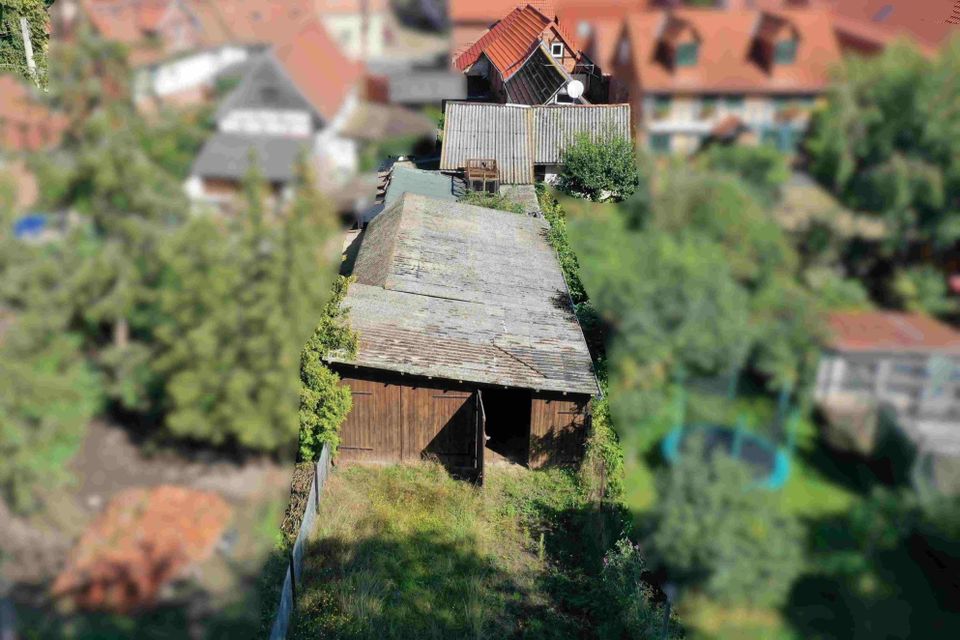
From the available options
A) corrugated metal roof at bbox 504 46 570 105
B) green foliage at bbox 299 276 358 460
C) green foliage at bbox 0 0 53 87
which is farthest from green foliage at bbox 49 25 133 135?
green foliage at bbox 0 0 53 87

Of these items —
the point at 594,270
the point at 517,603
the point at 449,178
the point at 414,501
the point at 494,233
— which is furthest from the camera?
the point at 449,178

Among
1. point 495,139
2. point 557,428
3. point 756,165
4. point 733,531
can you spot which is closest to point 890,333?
point 756,165

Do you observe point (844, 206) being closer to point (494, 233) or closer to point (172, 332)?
point (172, 332)

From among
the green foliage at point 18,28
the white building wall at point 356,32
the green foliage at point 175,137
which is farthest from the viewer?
the green foliage at point 18,28

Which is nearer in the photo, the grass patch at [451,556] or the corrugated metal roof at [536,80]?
the corrugated metal roof at [536,80]

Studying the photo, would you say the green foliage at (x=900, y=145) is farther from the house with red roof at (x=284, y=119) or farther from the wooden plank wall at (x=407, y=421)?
the wooden plank wall at (x=407, y=421)

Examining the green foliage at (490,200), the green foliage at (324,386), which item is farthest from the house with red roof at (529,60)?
the green foliage at (490,200)

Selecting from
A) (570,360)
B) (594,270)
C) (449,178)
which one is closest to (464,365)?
(570,360)
